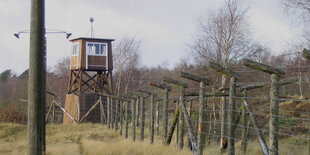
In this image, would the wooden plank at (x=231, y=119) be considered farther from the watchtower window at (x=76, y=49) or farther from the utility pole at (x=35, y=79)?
the watchtower window at (x=76, y=49)

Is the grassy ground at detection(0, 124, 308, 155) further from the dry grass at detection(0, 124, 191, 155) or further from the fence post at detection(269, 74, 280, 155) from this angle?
the fence post at detection(269, 74, 280, 155)

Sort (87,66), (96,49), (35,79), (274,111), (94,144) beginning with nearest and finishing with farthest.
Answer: (274,111) → (35,79) → (94,144) → (87,66) → (96,49)

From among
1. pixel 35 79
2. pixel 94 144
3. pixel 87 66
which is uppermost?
pixel 87 66

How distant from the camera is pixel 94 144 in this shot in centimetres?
1143

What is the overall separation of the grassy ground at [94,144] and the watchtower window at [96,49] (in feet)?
25.1

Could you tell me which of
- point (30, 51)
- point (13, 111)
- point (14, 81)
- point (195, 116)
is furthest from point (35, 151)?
point (14, 81)

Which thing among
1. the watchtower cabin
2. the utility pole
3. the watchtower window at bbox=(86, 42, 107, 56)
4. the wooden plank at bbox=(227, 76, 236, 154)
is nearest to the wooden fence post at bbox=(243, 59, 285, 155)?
the wooden plank at bbox=(227, 76, 236, 154)

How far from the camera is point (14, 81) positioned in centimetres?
6125

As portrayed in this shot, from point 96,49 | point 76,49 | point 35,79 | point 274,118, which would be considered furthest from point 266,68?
point 76,49

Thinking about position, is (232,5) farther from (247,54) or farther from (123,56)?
(123,56)

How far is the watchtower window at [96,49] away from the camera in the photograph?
1027 inches

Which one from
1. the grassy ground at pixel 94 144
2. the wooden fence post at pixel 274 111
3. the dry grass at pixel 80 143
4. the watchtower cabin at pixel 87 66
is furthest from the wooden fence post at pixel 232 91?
the watchtower cabin at pixel 87 66

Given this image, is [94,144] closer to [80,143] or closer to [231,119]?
[80,143]

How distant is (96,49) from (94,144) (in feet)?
51.4
